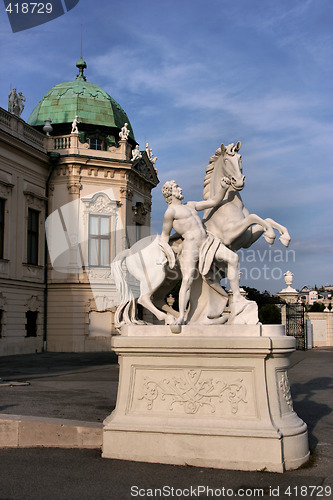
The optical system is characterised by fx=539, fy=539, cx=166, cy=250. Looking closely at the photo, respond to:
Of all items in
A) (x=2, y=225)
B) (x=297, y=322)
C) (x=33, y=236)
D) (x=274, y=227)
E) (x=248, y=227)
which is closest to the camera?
(x=274, y=227)

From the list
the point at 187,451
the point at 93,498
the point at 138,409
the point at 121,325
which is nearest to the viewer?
the point at 93,498

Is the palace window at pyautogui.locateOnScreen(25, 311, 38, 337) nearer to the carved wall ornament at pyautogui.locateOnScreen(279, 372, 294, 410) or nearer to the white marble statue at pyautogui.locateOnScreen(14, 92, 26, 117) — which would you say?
the white marble statue at pyautogui.locateOnScreen(14, 92, 26, 117)

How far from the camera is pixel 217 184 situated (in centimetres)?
698

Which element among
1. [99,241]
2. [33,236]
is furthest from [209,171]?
[99,241]

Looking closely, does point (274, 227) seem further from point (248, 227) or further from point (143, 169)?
point (143, 169)

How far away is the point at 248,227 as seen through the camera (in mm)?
6648

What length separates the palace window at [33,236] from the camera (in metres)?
26.8

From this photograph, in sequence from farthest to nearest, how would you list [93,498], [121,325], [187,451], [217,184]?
[217,184] → [121,325] → [187,451] → [93,498]

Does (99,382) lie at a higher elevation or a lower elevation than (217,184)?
lower

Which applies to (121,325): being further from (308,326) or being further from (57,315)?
(308,326)

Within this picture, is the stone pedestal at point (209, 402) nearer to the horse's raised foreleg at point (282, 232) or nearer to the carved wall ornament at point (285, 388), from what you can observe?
the carved wall ornament at point (285, 388)

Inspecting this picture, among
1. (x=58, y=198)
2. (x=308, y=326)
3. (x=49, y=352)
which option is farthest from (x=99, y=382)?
(x=308, y=326)

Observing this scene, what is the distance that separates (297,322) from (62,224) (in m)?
13.8

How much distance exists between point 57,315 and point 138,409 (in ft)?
73.9
